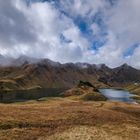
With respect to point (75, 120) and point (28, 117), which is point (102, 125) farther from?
point (28, 117)

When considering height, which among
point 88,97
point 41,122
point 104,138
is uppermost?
point 88,97

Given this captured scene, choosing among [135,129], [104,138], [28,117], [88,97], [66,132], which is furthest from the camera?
[88,97]

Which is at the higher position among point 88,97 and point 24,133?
point 88,97

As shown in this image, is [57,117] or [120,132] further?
[57,117]

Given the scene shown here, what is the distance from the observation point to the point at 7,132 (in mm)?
35344

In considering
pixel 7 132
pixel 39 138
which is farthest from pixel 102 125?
pixel 7 132

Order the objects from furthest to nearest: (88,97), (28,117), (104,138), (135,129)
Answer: (88,97) < (28,117) < (135,129) < (104,138)

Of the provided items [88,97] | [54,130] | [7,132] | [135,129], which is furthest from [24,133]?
[88,97]

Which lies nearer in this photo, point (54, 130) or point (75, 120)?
point (54, 130)

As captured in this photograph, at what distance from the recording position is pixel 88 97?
138 meters

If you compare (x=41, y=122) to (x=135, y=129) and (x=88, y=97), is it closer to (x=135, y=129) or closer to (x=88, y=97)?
(x=135, y=129)

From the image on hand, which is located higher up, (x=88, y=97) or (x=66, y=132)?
(x=88, y=97)

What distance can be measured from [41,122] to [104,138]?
1321cm

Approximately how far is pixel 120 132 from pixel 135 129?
411 cm
